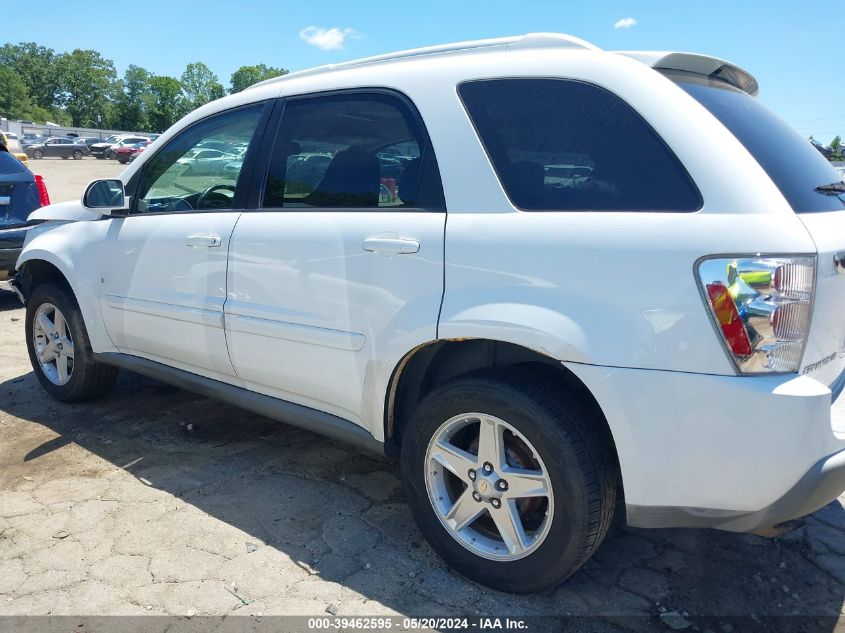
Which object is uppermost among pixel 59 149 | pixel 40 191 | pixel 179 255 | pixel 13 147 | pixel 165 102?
pixel 165 102

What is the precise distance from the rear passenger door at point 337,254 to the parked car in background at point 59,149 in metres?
53.2

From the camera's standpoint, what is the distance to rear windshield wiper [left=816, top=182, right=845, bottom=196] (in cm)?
227

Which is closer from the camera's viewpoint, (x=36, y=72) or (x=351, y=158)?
(x=351, y=158)

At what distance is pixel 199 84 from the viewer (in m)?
118

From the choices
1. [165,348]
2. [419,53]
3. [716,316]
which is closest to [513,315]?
[716,316]

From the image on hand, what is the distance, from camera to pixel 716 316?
6.22 feet

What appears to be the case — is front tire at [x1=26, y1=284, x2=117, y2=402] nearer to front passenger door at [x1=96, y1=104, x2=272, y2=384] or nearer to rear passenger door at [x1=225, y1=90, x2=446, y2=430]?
front passenger door at [x1=96, y1=104, x2=272, y2=384]

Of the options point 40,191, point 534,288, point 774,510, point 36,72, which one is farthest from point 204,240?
point 36,72

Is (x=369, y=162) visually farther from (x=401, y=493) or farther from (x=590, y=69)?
(x=401, y=493)

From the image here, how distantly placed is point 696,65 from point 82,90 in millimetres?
120782

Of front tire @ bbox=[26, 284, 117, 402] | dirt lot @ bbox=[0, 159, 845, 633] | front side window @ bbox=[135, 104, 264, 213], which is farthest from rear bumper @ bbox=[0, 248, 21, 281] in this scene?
front side window @ bbox=[135, 104, 264, 213]

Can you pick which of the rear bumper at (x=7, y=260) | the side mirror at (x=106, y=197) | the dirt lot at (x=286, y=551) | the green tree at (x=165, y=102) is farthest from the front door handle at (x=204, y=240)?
the green tree at (x=165, y=102)

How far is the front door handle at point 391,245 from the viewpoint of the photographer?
2.49 metres

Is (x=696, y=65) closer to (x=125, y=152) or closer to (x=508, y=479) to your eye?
(x=508, y=479)
